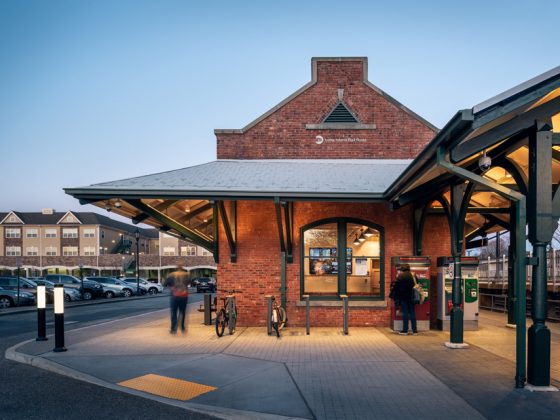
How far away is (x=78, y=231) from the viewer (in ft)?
244

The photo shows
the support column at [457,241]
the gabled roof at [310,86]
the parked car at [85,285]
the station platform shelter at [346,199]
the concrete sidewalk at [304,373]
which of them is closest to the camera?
the concrete sidewalk at [304,373]

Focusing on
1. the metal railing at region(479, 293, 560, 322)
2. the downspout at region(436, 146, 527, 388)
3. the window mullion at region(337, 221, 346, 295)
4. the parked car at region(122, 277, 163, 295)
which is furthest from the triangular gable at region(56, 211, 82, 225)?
the downspout at region(436, 146, 527, 388)

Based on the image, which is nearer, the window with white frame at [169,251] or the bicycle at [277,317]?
the bicycle at [277,317]

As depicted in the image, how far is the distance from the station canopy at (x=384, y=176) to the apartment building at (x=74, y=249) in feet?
183

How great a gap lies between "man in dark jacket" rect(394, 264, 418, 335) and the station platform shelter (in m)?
1.09

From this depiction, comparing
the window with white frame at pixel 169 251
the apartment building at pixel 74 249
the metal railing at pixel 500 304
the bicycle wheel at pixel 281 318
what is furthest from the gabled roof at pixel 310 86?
the window with white frame at pixel 169 251

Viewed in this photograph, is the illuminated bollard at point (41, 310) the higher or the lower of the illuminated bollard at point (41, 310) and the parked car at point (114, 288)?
the higher

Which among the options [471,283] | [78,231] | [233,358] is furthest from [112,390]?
[78,231]

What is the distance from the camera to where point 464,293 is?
13.4m

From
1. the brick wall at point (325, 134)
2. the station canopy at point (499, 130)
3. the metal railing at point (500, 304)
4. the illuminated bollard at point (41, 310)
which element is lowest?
the metal railing at point (500, 304)

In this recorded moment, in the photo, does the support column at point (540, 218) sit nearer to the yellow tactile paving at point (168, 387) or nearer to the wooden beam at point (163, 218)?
the yellow tactile paving at point (168, 387)

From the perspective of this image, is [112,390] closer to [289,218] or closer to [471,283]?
[289,218]

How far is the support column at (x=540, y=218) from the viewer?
6875 mm

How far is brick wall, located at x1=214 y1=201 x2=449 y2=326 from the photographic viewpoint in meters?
13.2
